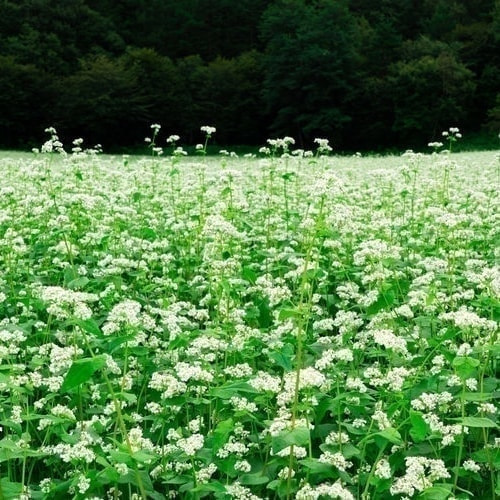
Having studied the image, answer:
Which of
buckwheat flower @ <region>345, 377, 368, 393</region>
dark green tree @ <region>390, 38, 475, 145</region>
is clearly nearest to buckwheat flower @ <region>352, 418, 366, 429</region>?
buckwheat flower @ <region>345, 377, 368, 393</region>

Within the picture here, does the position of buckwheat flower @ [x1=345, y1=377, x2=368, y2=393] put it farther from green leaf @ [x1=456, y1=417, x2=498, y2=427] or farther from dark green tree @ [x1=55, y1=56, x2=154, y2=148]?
dark green tree @ [x1=55, y1=56, x2=154, y2=148]

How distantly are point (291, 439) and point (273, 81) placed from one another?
6054cm

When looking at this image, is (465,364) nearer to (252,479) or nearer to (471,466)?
(471,466)

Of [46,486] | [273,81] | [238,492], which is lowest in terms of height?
[46,486]

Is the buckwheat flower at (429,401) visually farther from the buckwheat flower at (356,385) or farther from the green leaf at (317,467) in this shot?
the green leaf at (317,467)

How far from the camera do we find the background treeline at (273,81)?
183ft

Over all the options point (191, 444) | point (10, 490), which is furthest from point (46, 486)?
point (191, 444)

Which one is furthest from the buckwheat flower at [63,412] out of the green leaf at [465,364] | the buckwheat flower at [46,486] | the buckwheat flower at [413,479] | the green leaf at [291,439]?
the green leaf at [465,364]

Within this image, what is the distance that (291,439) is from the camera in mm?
3170

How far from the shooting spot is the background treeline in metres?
55.9

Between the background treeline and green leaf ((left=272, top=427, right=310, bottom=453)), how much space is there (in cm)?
5142

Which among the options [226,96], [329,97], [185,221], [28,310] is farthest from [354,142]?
[28,310]

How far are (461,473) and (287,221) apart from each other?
568cm

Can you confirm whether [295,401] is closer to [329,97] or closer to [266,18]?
[329,97]
